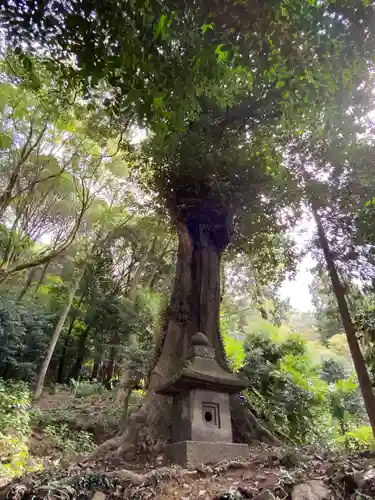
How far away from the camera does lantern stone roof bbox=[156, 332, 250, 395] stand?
15.4 feet

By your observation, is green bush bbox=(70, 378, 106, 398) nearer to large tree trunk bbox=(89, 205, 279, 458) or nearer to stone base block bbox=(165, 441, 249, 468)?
large tree trunk bbox=(89, 205, 279, 458)

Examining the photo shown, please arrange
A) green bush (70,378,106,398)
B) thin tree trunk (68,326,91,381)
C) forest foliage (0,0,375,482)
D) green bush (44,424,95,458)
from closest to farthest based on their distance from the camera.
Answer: forest foliage (0,0,375,482) < green bush (44,424,95,458) < green bush (70,378,106,398) < thin tree trunk (68,326,91,381)

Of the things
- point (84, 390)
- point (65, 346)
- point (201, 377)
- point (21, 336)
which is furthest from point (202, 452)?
point (65, 346)

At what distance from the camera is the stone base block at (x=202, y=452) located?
4.21 m

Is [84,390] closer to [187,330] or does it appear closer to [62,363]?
[62,363]

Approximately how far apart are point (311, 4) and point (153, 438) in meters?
5.81

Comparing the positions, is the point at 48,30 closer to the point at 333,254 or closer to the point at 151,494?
the point at 151,494

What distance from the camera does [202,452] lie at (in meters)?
4.32

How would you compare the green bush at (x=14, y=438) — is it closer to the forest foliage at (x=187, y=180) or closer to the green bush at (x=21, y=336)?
the forest foliage at (x=187, y=180)

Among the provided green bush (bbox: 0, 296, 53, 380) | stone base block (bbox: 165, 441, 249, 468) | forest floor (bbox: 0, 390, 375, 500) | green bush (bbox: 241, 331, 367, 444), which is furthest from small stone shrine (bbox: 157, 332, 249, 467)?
green bush (bbox: 0, 296, 53, 380)

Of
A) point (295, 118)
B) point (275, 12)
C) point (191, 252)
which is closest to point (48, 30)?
point (275, 12)

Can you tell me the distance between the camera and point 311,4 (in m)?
2.42

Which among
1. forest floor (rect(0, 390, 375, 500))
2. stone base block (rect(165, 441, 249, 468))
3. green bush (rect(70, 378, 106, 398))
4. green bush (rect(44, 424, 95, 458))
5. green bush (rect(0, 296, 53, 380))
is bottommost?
forest floor (rect(0, 390, 375, 500))

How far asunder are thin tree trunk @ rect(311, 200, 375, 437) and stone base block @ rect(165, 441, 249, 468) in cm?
266
